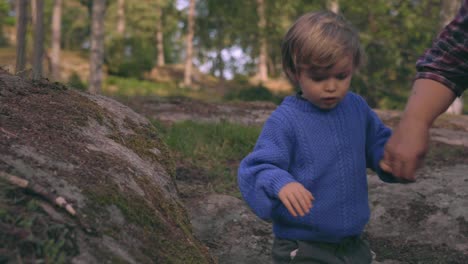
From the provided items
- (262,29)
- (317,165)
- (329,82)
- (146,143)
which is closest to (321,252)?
(317,165)

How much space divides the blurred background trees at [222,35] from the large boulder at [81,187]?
391 centimetres

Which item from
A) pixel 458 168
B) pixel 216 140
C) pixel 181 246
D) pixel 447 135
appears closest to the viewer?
pixel 181 246

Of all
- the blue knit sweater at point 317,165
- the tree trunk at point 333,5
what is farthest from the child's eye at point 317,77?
the tree trunk at point 333,5

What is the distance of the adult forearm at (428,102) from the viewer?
7.59 ft

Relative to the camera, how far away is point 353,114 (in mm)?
A: 3139

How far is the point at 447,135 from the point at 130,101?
4.64 metres

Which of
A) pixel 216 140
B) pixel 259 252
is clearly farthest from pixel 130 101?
pixel 259 252

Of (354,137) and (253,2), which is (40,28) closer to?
(354,137)

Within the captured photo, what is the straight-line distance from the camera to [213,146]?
7211 millimetres

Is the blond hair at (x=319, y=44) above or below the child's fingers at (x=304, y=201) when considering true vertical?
above

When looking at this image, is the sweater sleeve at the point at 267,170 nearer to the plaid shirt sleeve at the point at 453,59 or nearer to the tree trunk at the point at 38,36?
the plaid shirt sleeve at the point at 453,59

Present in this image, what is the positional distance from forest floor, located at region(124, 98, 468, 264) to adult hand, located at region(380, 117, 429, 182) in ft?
7.02

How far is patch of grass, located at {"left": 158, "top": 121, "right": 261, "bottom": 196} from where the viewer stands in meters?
6.38

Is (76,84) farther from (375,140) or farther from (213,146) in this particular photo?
(375,140)
